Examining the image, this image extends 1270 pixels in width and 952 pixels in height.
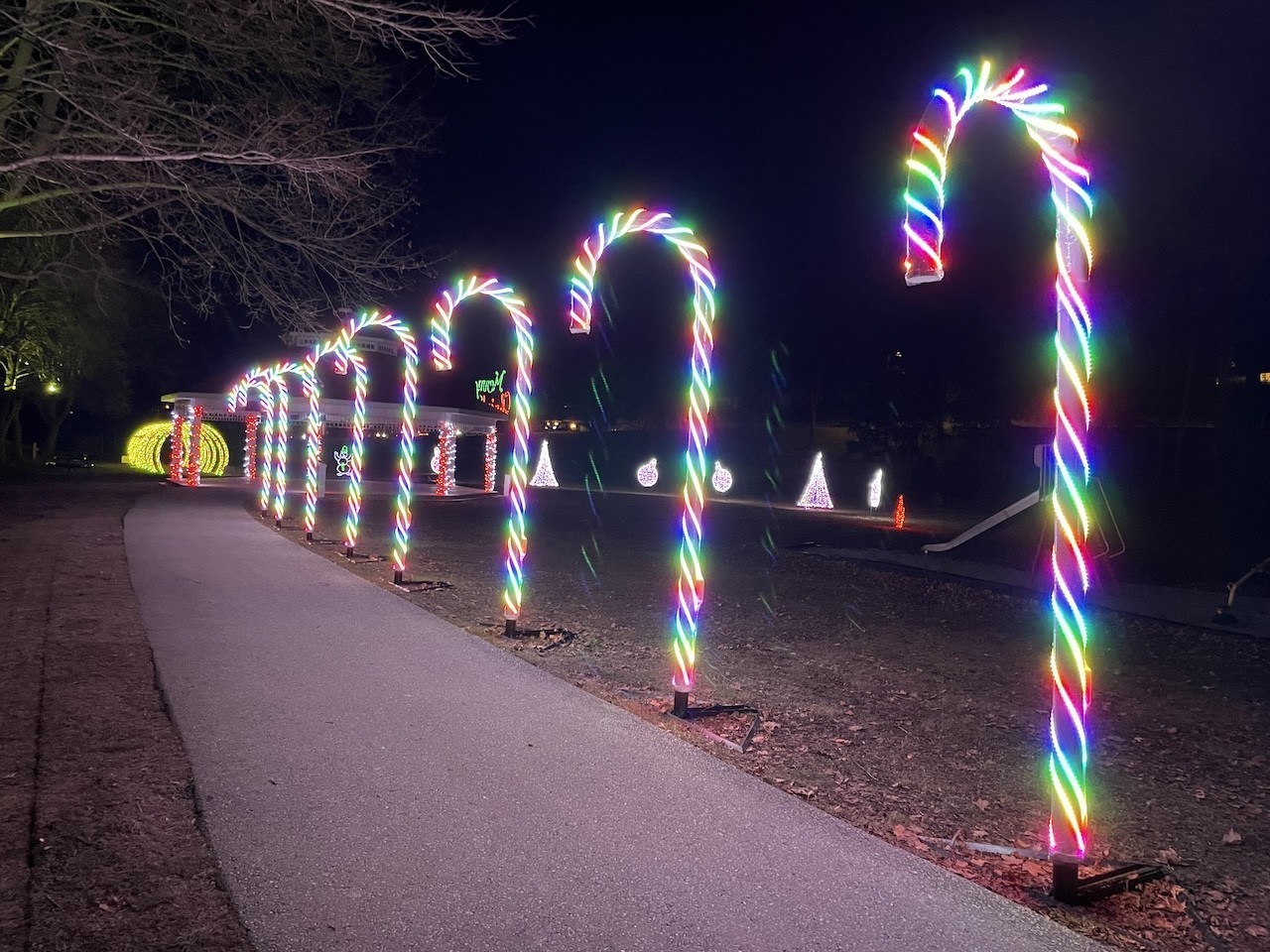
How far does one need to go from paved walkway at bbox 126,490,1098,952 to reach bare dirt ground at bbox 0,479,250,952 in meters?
0.16

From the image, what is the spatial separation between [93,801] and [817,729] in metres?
4.35

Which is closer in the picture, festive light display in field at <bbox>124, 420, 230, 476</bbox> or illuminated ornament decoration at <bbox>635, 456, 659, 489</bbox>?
festive light display in field at <bbox>124, 420, 230, 476</bbox>

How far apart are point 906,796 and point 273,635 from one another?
5769mm

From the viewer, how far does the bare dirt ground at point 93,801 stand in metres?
3.10

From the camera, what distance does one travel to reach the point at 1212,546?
1997 centimetres

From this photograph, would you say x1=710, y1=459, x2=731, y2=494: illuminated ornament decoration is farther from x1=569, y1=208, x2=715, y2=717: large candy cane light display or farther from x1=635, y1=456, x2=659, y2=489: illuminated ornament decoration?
x1=569, y1=208, x2=715, y2=717: large candy cane light display

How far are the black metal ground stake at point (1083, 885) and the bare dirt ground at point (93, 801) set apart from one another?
3257mm

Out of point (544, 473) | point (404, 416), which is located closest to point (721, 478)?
point (544, 473)

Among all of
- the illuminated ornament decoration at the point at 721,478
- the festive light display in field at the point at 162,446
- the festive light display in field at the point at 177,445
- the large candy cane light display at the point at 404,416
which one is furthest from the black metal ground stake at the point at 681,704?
the festive light display in field at the point at 162,446

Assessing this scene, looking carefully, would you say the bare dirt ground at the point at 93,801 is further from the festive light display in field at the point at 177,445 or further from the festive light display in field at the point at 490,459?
the festive light display in field at the point at 490,459

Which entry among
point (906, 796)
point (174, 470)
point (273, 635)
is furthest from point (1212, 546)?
point (174, 470)

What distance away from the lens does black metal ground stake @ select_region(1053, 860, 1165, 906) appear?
3.58m

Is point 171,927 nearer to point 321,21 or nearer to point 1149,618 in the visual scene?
point 321,21

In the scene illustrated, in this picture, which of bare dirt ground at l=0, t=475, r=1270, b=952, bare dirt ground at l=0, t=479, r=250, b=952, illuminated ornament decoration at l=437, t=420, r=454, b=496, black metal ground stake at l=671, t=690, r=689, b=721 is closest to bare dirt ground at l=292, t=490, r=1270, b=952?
bare dirt ground at l=0, t=475, r=1270, b=952
